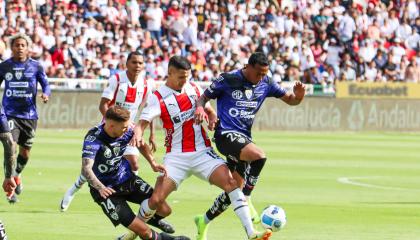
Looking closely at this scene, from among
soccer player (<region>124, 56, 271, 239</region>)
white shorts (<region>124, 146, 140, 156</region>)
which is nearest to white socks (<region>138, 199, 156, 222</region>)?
soccer player (<region>124, 56, 271, 239</region>)

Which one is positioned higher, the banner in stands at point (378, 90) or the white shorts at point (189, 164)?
the white shorts at point (189, 164)

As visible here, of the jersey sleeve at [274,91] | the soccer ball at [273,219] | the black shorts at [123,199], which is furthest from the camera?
the jersey sleeve at [274,91]

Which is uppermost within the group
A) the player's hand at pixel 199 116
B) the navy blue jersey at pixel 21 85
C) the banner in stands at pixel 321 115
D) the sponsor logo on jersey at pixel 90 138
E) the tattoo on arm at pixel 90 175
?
the player's hand at pixel 199 116

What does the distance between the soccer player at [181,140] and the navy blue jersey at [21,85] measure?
16.7 ft

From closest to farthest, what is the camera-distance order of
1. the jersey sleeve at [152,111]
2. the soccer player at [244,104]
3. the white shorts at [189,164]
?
the white shorts at [189,164] < the jersey sleeve at [152,111] < the soccer player at [244,104]

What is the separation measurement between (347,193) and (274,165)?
216 inches

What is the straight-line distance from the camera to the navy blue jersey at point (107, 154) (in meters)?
11.1

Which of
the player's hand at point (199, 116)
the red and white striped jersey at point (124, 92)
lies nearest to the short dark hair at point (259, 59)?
the player's hand at point (199, 116)

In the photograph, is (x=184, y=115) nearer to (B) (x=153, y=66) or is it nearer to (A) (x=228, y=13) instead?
(B) (x=153, y=66)

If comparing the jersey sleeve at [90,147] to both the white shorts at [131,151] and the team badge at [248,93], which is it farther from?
the white shorts at [131,151]

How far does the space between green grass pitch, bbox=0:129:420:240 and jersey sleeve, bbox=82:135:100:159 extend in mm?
1526

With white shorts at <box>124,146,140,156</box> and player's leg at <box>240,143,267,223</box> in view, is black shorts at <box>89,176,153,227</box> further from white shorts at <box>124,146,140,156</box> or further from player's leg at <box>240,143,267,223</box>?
white shorts at <box>124,146,140,156</box>

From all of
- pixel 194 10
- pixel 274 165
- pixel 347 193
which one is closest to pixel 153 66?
pixel 194 10

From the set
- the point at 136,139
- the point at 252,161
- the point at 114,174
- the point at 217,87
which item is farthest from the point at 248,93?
the point at 114,174
